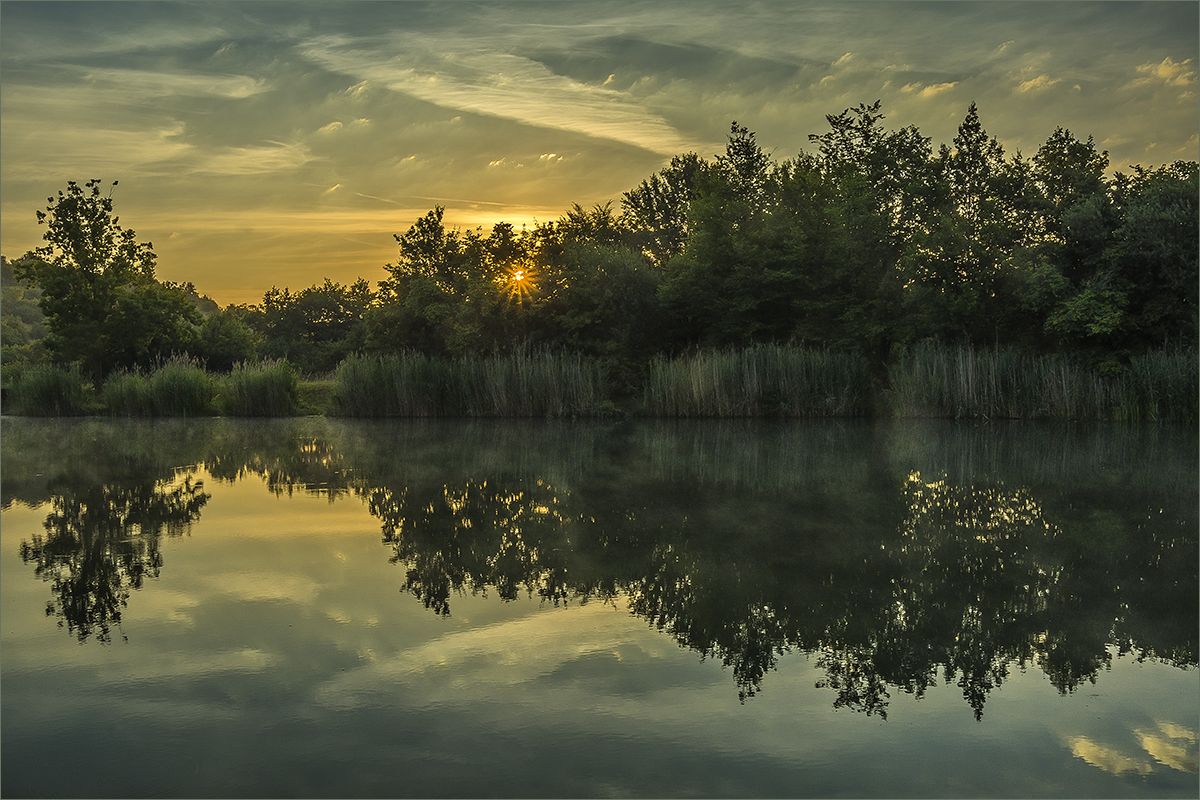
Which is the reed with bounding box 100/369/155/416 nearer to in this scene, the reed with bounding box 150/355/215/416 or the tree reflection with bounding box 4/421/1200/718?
the reed with bounding box 150/355/215/416

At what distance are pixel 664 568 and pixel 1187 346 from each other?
19487mm

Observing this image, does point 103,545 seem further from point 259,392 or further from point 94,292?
point 94,292

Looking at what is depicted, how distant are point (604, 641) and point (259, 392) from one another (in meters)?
21.2

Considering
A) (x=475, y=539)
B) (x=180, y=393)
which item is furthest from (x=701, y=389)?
(x=475, y=539)

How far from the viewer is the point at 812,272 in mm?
27172

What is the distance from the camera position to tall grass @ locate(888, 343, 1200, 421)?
1858 cm

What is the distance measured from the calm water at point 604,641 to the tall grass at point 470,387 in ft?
42.3

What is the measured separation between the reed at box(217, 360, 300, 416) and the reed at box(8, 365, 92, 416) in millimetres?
4591

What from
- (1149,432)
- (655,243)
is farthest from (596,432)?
(655,243)

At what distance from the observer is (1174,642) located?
3.99 meters

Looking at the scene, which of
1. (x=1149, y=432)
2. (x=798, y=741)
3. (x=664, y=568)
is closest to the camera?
(x=798, y=741)

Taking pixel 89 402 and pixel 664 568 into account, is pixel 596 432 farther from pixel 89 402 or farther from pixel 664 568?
pixel 89 402

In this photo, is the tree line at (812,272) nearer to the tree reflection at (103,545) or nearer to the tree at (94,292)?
the tree at (94,292)

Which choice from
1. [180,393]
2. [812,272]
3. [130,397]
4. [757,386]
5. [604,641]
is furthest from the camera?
[812,272]
